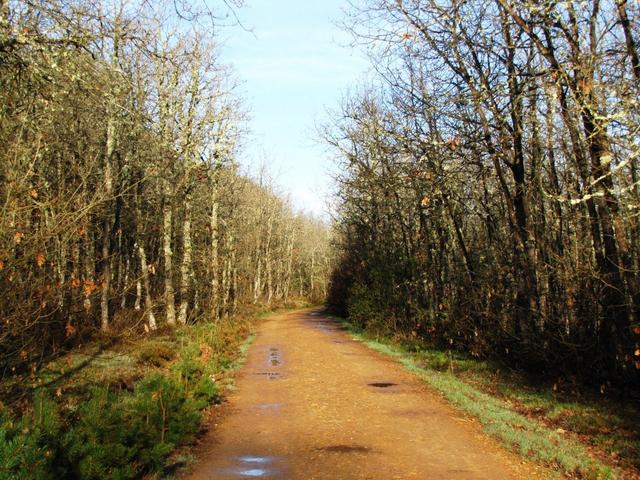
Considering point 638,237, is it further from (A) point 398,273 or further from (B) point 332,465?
(A) point 398,273

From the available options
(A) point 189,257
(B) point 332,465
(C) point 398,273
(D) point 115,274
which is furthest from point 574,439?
(D) point 115,274

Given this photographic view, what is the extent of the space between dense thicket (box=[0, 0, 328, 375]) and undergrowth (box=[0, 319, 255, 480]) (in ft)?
3.64

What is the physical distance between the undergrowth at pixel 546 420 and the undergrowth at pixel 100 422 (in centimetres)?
468

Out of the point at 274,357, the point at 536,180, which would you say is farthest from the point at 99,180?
the point at 536,180

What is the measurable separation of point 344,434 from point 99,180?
13324 mm

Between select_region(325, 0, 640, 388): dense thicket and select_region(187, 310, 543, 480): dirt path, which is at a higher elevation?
select_region(325, 0, 640, 388): dense thicket

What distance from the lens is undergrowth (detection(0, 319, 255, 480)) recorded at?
431 centimetres

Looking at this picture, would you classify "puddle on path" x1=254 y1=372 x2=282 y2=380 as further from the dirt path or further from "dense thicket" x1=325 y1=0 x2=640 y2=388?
"dense thicket" x1=325 y1=0 x2=640 y2=388

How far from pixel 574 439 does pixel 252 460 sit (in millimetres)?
4873

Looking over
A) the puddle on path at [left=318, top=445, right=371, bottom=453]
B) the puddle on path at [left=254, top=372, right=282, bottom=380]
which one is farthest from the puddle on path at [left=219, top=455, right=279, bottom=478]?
the puddle on path at [left=254, top=372, right=282, bottom=380]

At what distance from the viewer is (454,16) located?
1188 centimetres

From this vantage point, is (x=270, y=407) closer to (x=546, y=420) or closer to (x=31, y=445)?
(x=546, y=420)

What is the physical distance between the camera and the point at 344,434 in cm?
834

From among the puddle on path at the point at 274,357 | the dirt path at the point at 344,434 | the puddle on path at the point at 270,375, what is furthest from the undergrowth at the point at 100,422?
the puddle on path at the point at 274,357
